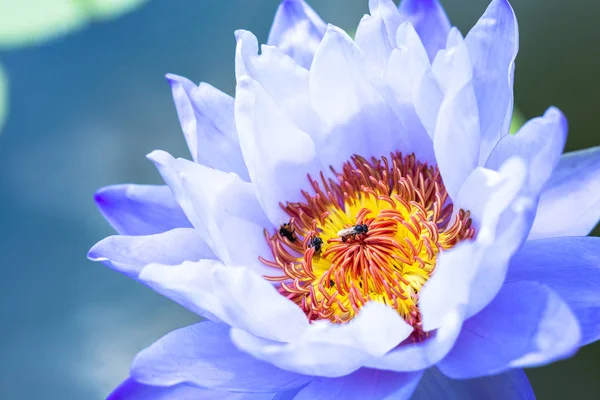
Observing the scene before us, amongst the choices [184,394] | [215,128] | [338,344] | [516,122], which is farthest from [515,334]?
[516,122]

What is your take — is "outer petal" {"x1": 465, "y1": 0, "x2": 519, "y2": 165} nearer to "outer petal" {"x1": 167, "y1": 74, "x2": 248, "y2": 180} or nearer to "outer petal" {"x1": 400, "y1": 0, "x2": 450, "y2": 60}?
"outer petal" {"x1": 400, "y1": 0, "x2": 450, "y2": 60}

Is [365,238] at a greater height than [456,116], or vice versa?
[456,116]

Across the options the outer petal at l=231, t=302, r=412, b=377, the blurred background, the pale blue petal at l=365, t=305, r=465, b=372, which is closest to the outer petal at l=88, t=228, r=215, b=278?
the outer petal at l=231, t=302, r=412, b=377

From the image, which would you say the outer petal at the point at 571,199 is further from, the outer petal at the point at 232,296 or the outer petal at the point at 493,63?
the outer petal at the point at 232,296

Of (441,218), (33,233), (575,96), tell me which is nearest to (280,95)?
(441,218)

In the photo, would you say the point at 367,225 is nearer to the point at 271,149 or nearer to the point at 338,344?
the point at 271,149

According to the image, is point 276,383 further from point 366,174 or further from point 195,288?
point 366,174
